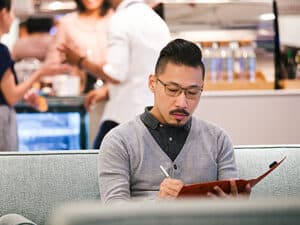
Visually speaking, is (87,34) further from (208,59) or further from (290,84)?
(290,84)

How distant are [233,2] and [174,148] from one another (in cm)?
324

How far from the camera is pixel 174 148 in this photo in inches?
97.0

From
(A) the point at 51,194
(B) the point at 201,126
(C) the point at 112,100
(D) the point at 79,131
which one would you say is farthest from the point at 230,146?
(D) the point at 79,131

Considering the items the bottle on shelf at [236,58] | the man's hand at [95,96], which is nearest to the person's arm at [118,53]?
the man's hand at [95,96]

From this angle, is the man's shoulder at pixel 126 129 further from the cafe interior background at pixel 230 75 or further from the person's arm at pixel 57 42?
the person's arm at pixel 57 42

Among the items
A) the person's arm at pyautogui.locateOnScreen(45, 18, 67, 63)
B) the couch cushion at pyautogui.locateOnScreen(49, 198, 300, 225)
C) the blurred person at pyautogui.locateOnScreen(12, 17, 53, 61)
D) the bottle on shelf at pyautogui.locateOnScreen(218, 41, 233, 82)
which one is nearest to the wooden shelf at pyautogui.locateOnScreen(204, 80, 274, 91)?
the bottle on shelf at pyautogui.locateOnScreen(218, 41, 233, 82)

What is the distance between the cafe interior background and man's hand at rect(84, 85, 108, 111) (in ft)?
0.17

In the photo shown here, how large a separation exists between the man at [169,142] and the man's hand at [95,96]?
2.40 meters

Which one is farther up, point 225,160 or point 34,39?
point 34,39

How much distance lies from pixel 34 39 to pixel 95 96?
809 mm

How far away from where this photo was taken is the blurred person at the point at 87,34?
521cm

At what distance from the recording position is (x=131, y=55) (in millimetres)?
4062

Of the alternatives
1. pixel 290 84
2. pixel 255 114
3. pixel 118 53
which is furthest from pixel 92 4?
pixel 290 84

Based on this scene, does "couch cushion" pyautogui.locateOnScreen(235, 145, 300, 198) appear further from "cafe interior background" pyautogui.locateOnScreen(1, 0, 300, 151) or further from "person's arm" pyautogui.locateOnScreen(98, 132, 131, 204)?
"cafe interior background" pyautogui.locateOnScreen(1, 0, 300, 151)
